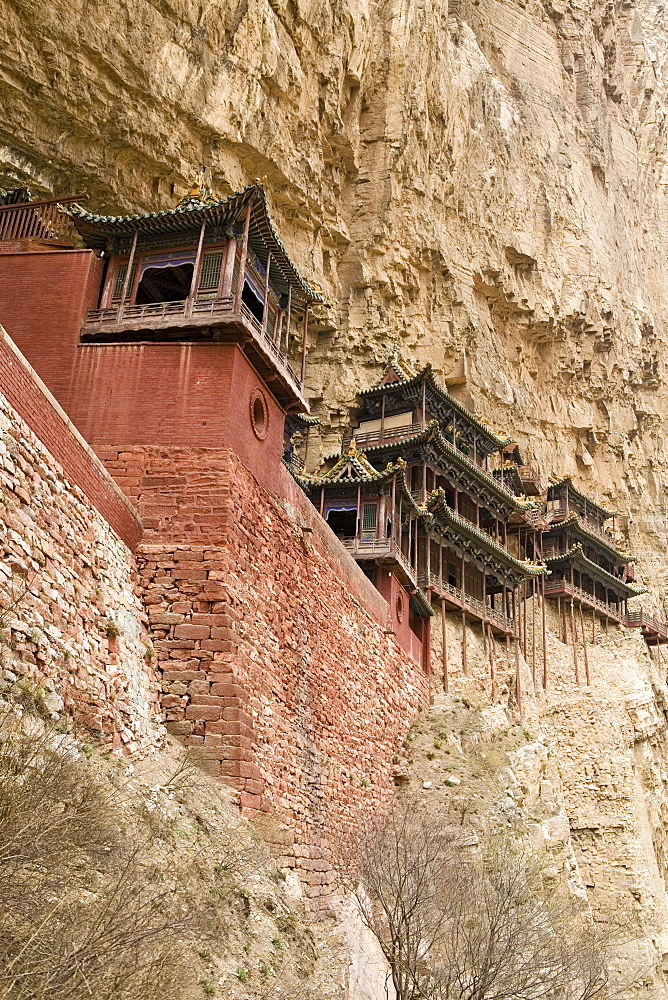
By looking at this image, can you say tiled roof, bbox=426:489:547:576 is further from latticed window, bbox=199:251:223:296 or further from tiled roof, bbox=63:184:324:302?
latticed window, bbox=199:251:223:296

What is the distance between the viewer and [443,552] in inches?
1287

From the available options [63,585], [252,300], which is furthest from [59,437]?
[252,300]

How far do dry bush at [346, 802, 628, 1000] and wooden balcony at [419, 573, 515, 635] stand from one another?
13778mm

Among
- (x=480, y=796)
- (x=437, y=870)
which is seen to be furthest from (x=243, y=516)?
(x=480, y=796)

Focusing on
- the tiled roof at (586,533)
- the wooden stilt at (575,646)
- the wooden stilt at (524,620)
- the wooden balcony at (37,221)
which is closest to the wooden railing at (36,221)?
the wooden balcony at (37,221)

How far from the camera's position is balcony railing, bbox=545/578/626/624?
130 ft

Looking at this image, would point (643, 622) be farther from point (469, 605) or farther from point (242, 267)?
point (242, 267)

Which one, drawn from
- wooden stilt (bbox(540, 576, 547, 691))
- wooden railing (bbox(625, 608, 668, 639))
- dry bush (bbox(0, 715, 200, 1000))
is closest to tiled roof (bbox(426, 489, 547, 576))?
wooden stilt (bbox(540, 576, 547, 691))

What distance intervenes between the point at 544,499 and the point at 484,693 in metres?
16.7

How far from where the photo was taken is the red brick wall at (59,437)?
32.7 ft

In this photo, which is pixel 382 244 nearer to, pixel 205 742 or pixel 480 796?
pixel 480 796

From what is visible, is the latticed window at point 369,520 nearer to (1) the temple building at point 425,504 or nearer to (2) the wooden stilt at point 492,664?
(1) the temple building at point 425,504

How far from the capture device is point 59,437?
35.5ft

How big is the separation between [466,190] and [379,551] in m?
20.6
